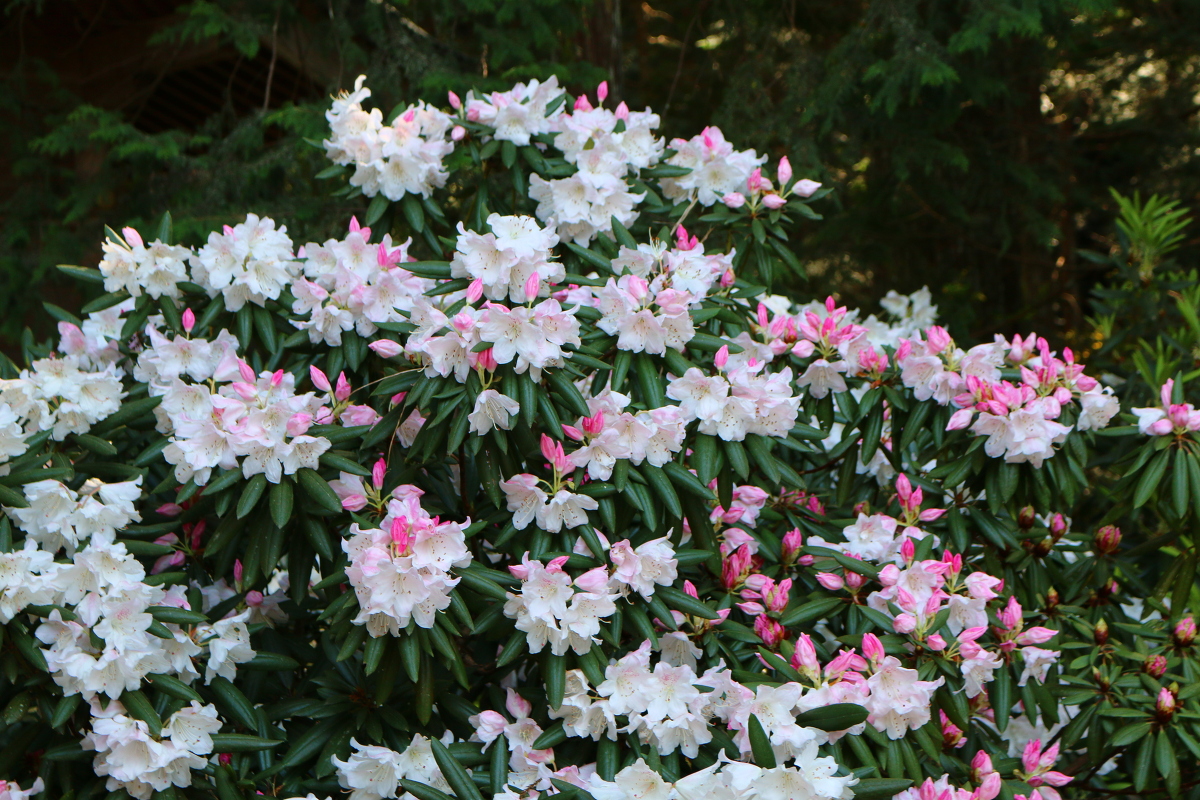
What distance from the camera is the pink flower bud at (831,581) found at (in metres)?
1.68

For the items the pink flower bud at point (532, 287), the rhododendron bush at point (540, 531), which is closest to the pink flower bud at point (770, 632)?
the rhododendron bush at point (540, 531)

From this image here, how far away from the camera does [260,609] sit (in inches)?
72.8

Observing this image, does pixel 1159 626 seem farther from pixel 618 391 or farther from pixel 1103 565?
pixel 618 391

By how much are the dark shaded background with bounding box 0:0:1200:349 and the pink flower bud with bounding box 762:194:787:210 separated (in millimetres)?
1392

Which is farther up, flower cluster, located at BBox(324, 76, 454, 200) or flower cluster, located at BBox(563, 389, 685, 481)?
flower cluster, located at BBox(324, 76, 454, 200)

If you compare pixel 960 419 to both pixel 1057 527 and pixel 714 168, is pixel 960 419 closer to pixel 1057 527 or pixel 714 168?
pixel 1057 527

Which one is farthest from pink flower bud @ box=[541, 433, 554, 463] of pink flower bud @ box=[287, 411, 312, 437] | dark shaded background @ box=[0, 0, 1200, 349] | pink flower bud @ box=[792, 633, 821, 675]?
dark shaded background @ box=[0, 0, 1200, 349]

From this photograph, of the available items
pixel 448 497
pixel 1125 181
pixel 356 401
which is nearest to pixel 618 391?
pixel 448 497

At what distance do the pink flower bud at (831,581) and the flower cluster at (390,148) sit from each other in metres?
1.10

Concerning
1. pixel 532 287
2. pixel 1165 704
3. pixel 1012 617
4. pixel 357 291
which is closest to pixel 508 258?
pixel 532 287

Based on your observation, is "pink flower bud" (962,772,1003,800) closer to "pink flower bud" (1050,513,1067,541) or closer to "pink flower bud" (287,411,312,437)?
"pink flower bud" (1050,513,1067,541)

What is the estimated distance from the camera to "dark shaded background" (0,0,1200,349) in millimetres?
3486

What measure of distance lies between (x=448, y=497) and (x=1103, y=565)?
1.35 meters

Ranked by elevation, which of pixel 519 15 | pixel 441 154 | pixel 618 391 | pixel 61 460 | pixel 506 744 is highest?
pixel 519 15
